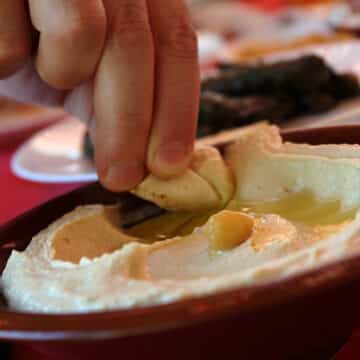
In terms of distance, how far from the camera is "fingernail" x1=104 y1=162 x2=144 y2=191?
2.24ft

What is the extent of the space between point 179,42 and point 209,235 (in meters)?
0.23

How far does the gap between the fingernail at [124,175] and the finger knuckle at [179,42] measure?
12cm

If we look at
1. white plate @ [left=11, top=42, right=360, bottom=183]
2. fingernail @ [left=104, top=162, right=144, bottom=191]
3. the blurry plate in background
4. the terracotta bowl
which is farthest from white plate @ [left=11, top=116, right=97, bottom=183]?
the terracotta bowl

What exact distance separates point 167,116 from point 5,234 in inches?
7.5

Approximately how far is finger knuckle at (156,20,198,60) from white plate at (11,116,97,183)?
489 mm

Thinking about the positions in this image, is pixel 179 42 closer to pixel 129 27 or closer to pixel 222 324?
pixel 129 27

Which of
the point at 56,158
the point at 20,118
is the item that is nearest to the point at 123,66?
the point at 56,158

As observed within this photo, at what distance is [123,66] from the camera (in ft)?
2.10

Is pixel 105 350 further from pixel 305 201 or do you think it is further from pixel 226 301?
pixel 305 201

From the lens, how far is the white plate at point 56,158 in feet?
4.01

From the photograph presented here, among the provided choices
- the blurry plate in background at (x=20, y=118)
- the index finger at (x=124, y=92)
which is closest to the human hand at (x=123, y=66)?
the index finger at (x=124, y=92)

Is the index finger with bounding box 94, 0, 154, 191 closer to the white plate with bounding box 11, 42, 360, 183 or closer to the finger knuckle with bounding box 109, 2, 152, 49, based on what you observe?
the finger knuckle with bounding box 109, 2, 152, 49

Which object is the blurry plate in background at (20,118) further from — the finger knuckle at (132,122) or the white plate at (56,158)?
the finger knuckle at (132,122)

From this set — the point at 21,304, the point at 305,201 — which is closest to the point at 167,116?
the point at 305,201
